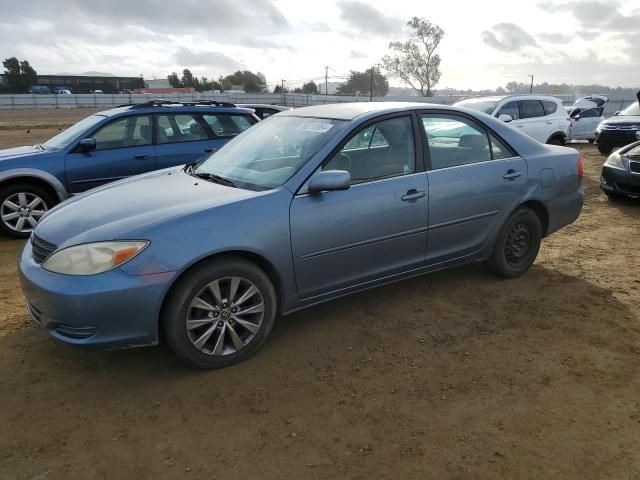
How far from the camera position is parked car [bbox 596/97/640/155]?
42.4ft

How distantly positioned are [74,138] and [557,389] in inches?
242

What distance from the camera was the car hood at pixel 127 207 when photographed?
10.1 feet

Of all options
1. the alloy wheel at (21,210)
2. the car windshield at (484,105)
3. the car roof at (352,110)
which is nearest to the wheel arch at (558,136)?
the car windshield at (484,105)

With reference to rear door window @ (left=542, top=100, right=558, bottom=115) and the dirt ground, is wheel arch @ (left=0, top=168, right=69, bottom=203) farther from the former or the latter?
rear door window @ (left=542, top=100, right=558, bottom=115)

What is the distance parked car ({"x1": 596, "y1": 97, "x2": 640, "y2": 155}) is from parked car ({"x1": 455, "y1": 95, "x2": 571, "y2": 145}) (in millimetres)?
1866

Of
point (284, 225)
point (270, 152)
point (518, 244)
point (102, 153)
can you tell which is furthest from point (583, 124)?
point (284, 225)

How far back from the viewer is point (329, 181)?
10.8 ft

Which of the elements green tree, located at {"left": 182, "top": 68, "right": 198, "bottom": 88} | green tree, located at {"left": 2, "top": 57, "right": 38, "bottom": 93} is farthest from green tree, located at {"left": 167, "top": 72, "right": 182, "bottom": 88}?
green tree, located at {"left": 2, "top": 57, "right": 38, "bottom": 93}

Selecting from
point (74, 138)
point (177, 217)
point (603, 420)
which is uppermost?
point (74, 138)

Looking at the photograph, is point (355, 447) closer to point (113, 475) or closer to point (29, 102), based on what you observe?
point (113, 475)

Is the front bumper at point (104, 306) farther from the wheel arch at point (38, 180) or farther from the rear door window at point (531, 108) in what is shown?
the rear door window at point (531, 108)

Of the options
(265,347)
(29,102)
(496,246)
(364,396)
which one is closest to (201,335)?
(265,347)

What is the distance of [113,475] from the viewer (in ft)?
7.82

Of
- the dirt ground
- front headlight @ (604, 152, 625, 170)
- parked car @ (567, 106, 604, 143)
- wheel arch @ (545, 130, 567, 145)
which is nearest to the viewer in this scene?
the dirt ground
